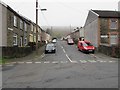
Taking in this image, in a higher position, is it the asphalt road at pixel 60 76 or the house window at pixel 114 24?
the house window at pixel 114 24

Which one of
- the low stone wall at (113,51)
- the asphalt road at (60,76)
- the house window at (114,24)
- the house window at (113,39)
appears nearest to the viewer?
the asphalt road at (60,76)

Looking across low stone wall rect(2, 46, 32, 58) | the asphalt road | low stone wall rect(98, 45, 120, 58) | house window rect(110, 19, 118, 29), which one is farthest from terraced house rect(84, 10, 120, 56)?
the asphalt road

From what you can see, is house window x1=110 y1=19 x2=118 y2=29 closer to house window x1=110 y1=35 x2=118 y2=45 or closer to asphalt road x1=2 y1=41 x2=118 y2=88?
house window x1=110 y1=35 x2=118 y2=45

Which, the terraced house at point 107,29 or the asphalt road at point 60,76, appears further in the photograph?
the terraced house at point 107,29

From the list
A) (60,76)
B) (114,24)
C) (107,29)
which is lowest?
(60,76)

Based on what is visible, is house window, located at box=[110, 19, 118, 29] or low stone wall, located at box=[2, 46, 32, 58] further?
house window, located at box=[110, 19, 118, 29]

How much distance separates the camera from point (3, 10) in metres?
23.0

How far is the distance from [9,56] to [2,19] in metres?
4.25

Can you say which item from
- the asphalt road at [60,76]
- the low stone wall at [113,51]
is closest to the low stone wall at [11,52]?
the asphalt road at [60,76]

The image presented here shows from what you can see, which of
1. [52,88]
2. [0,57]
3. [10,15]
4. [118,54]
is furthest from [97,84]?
[10,15]

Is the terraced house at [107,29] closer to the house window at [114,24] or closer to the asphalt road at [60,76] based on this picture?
the house window at [114,24]

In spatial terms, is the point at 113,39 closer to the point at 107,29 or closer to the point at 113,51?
the point at 107,29

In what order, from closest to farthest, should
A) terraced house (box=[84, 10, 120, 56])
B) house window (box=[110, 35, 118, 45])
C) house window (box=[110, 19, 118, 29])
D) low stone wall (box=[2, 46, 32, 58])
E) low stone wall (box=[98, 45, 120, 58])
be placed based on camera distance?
low stone wall (box=[2, 46, 32, 58]) < low stone wall (box=[98, 45, 120, 58]) < terraced house (box=[84, 10, 120, 56]) < house window (box=[110, 19, 118, 29]) < house window (box=[110, 35, 118, 45])

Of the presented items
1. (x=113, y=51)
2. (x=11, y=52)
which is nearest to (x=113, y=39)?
(x=113, y=51)
